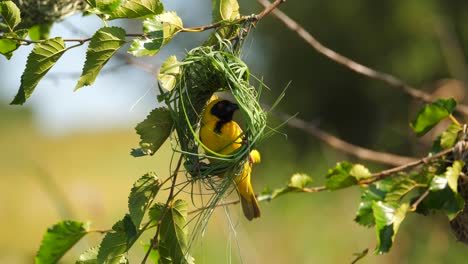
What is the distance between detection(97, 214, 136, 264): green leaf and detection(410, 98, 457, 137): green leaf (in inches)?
34.5

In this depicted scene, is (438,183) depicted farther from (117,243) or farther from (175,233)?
(117,243)

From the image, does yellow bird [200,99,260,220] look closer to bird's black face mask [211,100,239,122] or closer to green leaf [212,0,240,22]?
bird's black face mask [211,100,239,122]

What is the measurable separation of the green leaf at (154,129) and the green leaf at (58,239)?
0.32 meters

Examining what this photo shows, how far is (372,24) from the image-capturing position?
31.8 feet

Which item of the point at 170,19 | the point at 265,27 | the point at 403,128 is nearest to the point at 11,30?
the point at 170,19

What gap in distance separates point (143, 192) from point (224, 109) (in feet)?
1.82

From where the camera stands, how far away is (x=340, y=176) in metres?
1.90

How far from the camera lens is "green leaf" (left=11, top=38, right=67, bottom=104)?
1.39 meters

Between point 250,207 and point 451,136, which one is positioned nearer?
point 451,136

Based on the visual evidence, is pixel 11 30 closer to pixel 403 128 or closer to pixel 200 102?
pixel 200 102

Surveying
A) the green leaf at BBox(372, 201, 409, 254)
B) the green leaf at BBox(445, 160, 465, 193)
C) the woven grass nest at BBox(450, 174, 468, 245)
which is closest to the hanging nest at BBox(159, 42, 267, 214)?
the green leaf at BBox(372, 201, 409, 254)

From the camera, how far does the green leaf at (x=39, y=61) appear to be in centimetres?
139

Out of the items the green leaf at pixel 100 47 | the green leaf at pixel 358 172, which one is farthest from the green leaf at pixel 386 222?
the green leaf at pixel 100 47

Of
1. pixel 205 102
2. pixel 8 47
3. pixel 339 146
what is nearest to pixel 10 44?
pixel 8 47
